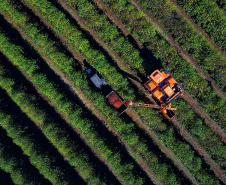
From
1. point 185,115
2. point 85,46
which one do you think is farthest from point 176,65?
point 85,46

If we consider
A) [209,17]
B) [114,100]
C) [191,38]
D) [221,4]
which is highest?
[221,4]

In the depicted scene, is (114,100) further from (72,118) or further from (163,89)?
Result: (163,89)

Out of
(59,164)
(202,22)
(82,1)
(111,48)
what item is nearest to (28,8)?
(82,1)

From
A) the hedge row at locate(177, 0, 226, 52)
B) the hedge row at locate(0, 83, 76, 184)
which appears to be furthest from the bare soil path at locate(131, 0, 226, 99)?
the hedge row at locate(0, 83, 76, 184)

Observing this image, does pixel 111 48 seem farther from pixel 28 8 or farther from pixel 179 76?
pixel 28 8

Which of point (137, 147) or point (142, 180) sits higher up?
point (137, 147)

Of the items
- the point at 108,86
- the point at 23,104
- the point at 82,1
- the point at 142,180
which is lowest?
the point at 142,180
